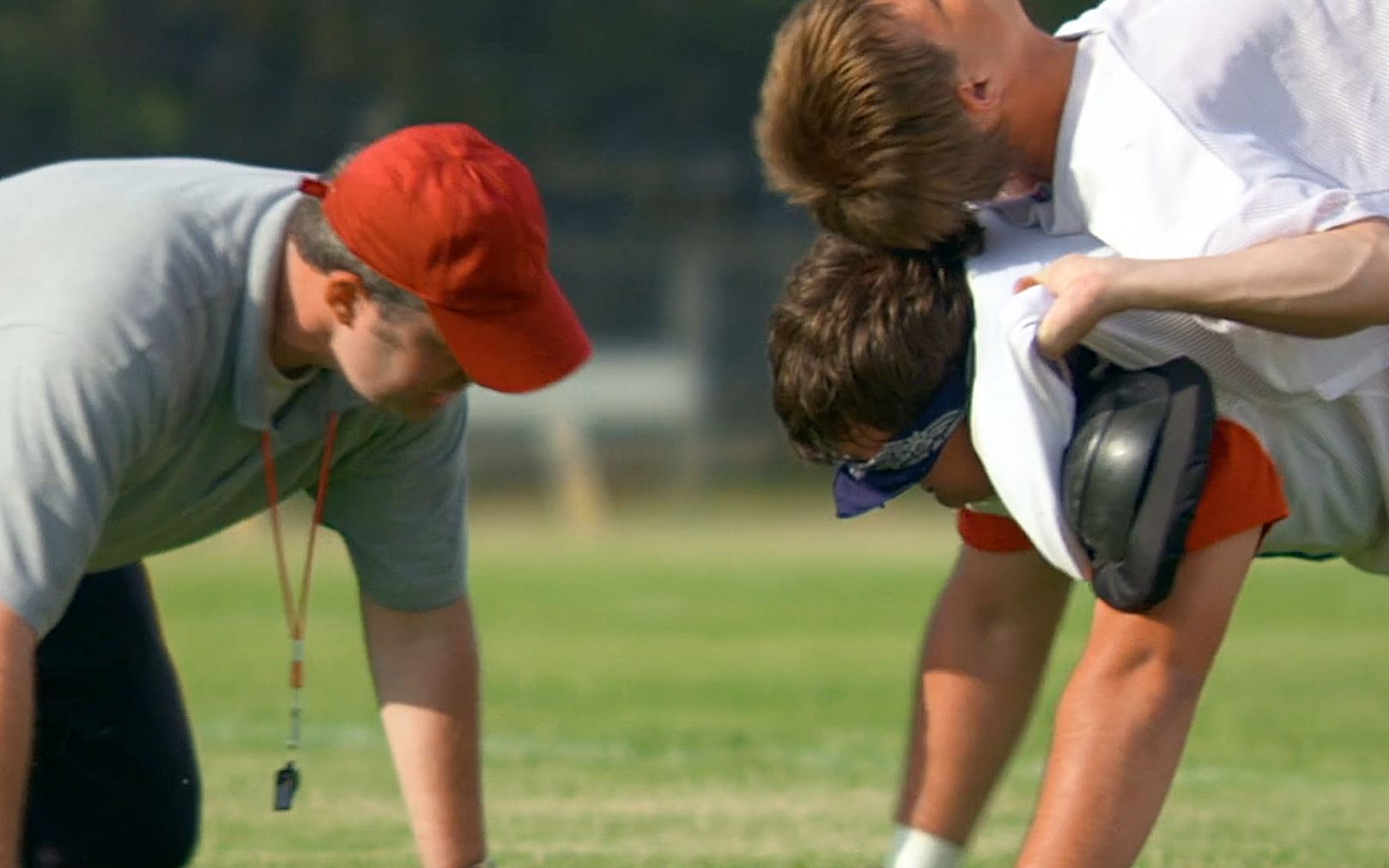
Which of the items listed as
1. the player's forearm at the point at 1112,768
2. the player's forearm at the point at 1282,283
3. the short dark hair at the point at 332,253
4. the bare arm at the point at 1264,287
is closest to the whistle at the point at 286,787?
the short dark hair at the point at 332,253

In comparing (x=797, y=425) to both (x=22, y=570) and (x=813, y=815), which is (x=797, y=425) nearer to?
(x=22, y=570)

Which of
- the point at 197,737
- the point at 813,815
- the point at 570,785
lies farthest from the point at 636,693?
the point at 813,815

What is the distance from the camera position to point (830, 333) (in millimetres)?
3713

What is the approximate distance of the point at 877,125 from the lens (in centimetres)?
355

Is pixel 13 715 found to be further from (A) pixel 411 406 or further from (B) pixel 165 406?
(A) pixel 411 406

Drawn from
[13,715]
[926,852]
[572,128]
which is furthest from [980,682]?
[572,128]

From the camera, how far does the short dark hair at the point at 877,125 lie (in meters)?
3.55

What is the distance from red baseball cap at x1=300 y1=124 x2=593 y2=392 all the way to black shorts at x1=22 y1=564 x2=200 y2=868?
1.42 m

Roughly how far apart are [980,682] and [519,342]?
3.40 feet

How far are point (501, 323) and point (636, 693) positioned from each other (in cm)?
618

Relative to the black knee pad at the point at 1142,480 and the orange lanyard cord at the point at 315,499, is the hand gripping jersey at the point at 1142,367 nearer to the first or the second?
the black knee pad at the point at 1142,480

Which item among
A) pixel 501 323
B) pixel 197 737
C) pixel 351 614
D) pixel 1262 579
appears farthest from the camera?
pixel 1262 579

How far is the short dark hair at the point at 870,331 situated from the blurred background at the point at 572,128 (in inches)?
914

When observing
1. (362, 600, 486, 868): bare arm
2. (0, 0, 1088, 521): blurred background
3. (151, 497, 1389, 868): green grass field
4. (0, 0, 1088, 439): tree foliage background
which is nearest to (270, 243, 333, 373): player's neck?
(362, 600, 486, 868): bare arm
